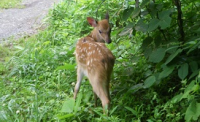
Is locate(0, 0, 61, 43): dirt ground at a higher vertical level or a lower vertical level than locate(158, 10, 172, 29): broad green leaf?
lower

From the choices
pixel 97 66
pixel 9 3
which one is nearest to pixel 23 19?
pixel 9 3

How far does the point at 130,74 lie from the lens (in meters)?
4.46

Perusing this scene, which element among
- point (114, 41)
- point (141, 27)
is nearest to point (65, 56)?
point (114, 41)

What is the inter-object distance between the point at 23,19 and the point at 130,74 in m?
5.03

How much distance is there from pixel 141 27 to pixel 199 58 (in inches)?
28.0

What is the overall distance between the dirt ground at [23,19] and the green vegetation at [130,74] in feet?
2.86

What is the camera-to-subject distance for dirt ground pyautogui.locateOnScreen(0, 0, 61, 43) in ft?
25.8

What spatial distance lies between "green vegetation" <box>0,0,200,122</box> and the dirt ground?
87 cm

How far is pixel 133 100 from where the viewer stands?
436 cm

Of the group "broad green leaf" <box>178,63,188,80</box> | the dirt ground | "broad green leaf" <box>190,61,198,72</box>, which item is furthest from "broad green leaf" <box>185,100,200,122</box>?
the dirt ground

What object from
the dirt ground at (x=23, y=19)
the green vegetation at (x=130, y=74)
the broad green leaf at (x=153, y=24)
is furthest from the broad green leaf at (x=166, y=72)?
the dirt ground at (x=23, y=19)

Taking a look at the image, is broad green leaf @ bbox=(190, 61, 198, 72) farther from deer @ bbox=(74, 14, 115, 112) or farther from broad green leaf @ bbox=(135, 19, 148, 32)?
deer @ bbox=(74, 14, 115, 112)

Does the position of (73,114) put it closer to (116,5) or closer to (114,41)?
(114,41)

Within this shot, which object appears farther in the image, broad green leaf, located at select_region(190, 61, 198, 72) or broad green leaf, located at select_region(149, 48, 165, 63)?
broad green leaf, located at select_region(149, 48, 165, 63)
